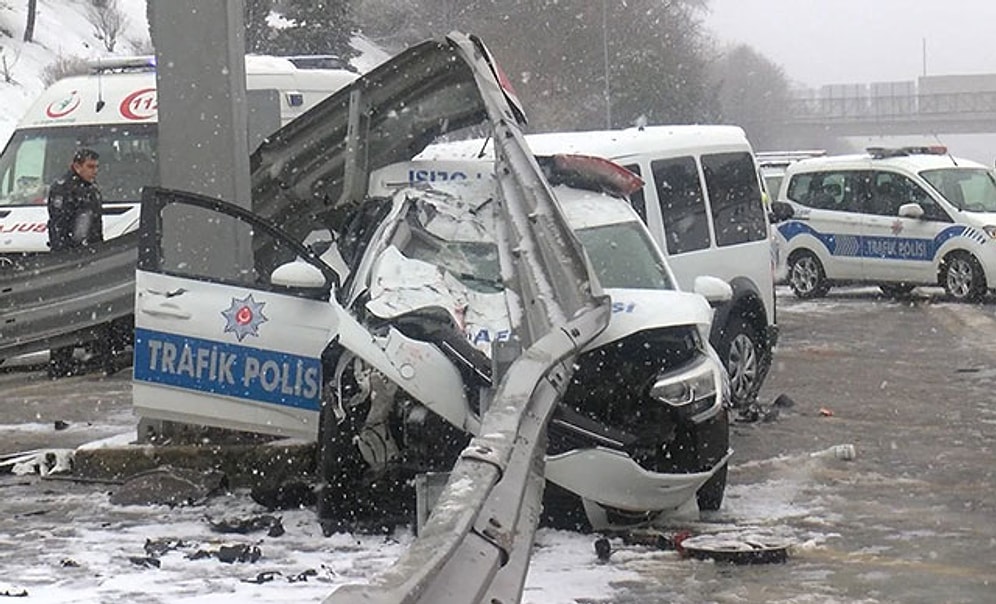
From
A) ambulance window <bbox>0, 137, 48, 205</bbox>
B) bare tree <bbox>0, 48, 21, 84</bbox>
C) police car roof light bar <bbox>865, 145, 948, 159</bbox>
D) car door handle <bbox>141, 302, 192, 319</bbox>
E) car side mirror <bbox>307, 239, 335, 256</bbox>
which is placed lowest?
car door handle <bbox>141, 302, 192, 319</bbox>

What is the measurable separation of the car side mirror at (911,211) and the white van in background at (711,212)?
9.40 meters

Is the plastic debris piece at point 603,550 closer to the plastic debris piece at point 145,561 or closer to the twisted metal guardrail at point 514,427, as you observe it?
the twisted metal guardrail at point 514,427

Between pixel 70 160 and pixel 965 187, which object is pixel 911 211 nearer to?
pixel 965 187

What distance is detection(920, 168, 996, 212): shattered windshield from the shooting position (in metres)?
21.8

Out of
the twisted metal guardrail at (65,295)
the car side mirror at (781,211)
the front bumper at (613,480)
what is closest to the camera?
the front bumper at (613,480)

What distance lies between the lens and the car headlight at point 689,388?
7.94m

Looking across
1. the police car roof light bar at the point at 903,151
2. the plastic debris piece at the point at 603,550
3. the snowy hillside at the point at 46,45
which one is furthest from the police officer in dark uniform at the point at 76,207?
the snowy hillside at the point at 46,45

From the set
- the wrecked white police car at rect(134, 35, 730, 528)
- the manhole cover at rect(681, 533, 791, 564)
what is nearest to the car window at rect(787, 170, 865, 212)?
the wrecked white police car at rect(134, 35, 730, 528)

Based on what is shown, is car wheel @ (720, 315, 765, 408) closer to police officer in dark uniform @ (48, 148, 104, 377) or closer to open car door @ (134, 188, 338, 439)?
open car door @ (134, 188, 338, 439)

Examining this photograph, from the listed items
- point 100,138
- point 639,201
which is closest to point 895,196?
point 100,138

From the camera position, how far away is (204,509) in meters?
8.72

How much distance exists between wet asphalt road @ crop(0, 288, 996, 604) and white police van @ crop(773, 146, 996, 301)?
3.22m

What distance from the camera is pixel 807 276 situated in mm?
23297

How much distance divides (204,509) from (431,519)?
189 inches
